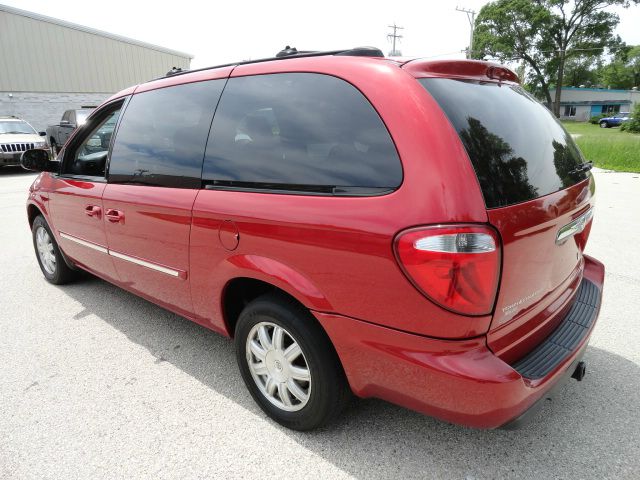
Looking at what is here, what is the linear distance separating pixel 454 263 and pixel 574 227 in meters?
Result: 0.93

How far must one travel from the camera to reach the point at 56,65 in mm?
24594

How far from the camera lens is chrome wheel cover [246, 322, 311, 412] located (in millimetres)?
2168

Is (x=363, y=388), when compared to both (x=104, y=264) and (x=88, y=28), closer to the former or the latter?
(x=104, y=264)

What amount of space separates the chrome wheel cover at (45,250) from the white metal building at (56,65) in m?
23.8

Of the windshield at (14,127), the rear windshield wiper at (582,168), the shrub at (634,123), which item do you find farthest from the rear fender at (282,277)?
the shrub at (634,123)

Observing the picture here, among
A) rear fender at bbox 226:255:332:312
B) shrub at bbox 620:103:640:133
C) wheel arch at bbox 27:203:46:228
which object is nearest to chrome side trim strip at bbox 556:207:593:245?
rear fender at bbox 226:255:332:312

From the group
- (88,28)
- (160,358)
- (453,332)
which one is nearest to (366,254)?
(453,332)

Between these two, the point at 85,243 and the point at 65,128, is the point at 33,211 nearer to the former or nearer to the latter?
the point at 85,243

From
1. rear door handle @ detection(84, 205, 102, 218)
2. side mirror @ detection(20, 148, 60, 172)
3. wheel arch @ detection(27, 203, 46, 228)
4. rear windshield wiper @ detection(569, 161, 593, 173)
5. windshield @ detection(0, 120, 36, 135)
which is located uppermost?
windshield @ detection(0, 120, 36, 135)

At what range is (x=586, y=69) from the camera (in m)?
66.9

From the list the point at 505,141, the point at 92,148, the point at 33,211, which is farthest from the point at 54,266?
the point at 505,141

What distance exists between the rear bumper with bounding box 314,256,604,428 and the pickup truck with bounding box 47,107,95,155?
16.4 meters

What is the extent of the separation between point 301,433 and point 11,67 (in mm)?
27718

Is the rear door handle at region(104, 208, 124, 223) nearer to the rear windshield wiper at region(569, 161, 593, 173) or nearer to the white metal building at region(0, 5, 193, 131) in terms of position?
the rear windshield wiper at region(569, 161, 593, 173)
